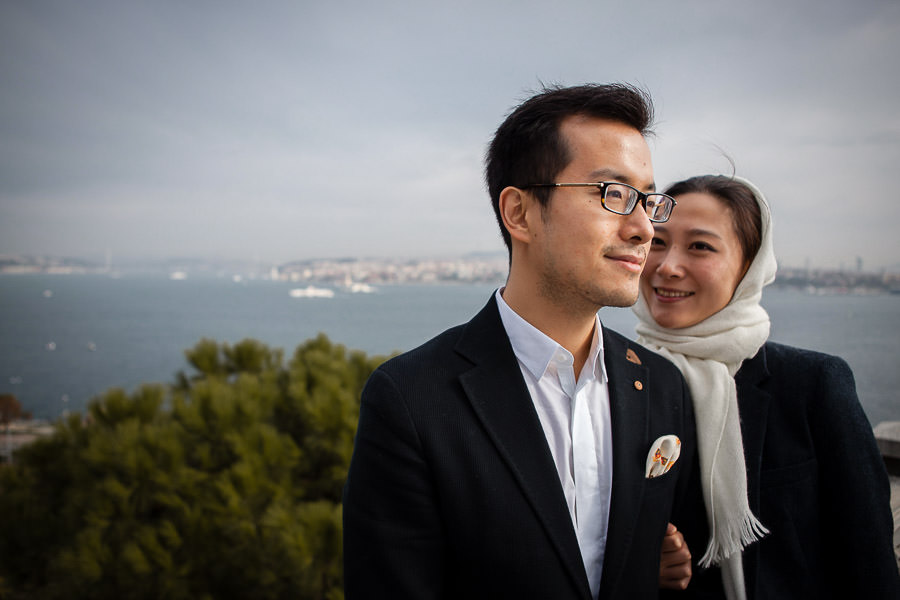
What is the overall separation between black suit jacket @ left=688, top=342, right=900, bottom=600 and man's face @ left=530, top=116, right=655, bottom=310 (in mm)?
666

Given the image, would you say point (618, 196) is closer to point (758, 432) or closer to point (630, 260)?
point (630, 260)

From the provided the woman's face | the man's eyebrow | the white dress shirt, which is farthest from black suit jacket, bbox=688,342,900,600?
the man's eyebrow

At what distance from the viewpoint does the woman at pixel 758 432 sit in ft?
4.40

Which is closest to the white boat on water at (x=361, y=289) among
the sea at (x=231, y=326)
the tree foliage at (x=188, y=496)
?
the sea at (x=231, y=326)

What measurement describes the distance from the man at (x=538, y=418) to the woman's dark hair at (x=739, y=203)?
37cm

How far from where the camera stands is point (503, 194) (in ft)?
4.10

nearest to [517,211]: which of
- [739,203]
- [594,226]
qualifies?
[594,226]

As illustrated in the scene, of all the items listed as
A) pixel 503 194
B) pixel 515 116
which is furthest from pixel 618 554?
pixel 515 116

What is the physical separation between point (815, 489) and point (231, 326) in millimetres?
31057

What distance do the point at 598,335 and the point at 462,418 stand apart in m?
0.44

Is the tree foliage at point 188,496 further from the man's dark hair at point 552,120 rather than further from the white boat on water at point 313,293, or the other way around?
the white boat on water at point 313,293

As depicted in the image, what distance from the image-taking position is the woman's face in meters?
1.50

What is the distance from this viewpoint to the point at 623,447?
1200mm

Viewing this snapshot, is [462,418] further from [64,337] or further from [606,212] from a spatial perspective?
[64,337]
